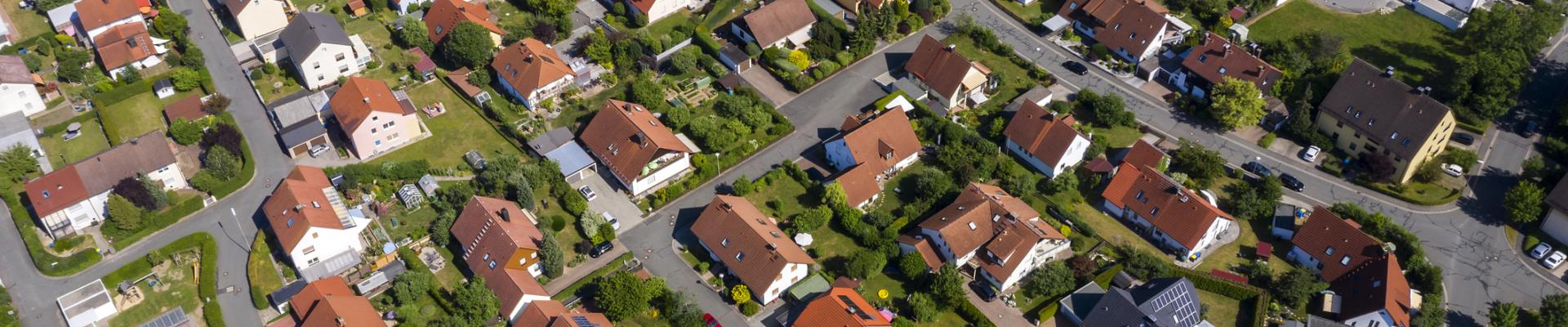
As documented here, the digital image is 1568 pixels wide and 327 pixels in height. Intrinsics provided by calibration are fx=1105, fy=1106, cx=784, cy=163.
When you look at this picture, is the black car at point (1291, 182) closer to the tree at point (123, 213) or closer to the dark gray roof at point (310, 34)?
the dark gray roof at point (310, 34)

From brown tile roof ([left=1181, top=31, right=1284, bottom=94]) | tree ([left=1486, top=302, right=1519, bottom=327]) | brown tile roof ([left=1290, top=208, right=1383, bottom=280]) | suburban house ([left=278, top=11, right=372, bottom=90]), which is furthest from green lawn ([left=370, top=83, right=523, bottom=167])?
tree ([left=1486, top=302, right=1519, bottom=327])

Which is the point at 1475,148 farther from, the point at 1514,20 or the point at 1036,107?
the point at 1036,107

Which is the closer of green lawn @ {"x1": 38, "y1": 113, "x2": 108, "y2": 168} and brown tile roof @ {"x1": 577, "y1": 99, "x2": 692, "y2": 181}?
brown tile roof @ {"x1": 577, "y1": 99, "x2": 692, "y2": 181}

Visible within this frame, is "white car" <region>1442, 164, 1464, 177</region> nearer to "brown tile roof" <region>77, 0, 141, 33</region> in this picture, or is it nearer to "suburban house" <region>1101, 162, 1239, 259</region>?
"suburban house" <region>1101, 162, 1239, 259</region>

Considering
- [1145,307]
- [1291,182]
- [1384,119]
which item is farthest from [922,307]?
[1384,119]

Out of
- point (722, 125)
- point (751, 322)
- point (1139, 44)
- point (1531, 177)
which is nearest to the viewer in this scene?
point (751, 322)

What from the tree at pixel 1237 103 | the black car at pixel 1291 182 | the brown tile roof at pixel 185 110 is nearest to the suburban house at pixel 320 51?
the brown tile roof at pixel 185 110

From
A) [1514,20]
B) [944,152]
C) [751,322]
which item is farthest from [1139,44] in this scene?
[751,322]
